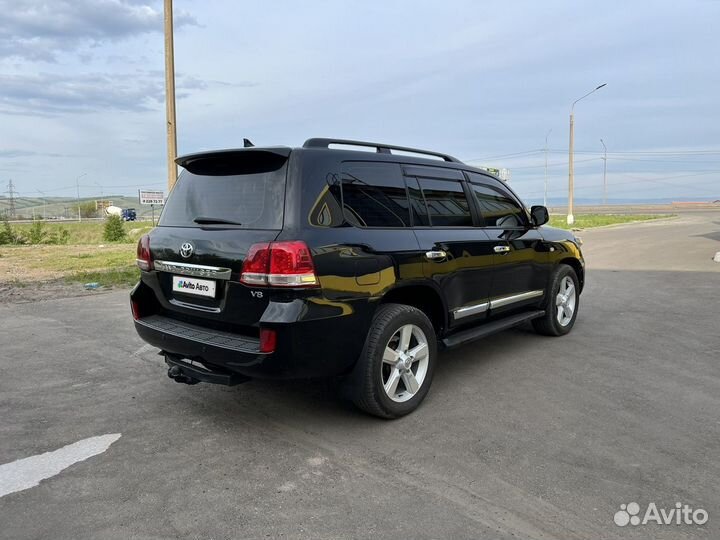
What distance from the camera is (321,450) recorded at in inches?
130

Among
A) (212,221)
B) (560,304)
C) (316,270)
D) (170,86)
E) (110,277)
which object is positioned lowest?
(560,304)

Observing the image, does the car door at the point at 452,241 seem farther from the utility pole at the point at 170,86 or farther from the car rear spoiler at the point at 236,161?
the utility pole at the point at 170,86

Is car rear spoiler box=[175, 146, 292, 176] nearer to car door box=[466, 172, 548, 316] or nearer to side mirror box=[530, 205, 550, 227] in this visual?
car door box=[466, 172, 548, 316]

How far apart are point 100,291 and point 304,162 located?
297 inches

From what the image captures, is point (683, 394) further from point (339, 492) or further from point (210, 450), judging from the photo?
point (210, 450)

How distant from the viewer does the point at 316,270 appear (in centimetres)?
315

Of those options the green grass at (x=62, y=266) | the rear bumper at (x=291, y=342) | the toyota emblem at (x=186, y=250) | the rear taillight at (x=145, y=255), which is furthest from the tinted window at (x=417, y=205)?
the green grass at (x=62, y=266)

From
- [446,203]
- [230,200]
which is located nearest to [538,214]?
[446,203]

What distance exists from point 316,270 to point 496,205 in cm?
257

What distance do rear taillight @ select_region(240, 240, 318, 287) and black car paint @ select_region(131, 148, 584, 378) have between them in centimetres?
5

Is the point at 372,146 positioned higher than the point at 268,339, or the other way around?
the point at 372,146

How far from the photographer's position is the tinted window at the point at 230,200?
10.9ft

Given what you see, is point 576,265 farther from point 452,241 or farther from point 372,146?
point 372,146

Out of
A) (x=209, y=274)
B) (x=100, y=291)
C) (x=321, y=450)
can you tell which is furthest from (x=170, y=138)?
(x=321, y=450)
